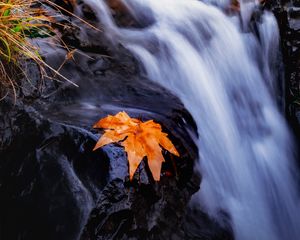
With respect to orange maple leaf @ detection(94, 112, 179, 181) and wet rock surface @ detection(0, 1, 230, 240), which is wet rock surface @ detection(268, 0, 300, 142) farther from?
orange maple leaf @ detection(94, 112, 179, 181)

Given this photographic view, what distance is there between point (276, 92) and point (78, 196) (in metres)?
2.87

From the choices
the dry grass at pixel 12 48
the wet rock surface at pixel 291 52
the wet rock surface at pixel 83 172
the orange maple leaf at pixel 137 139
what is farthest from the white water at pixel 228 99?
the dry grass at pixel 12 48

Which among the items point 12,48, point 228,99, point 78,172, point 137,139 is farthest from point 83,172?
point 228,99

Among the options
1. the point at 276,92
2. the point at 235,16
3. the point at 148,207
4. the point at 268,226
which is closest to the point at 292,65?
the point at 276,92

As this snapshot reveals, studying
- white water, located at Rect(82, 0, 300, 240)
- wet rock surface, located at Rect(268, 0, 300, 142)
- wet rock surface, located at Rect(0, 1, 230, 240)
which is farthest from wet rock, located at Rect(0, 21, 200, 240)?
wet rock surface, located at Rect(268, 0, 300, 142)

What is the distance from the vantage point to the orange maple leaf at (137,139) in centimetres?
197

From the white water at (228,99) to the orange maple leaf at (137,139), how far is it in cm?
68

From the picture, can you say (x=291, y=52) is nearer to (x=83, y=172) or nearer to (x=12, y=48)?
(x=12, y=48)

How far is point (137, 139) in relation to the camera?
2045 mm

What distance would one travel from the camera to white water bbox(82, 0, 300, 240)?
2.97 meters

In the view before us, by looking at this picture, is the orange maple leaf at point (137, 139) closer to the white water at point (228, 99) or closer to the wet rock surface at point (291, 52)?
the white water at point (228, 99)

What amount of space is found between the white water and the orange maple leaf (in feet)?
2.24

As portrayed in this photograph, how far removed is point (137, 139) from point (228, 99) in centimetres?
183

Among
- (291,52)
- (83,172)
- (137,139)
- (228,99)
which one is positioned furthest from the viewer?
(291,52)
